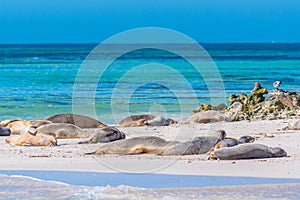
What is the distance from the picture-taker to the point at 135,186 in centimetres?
812

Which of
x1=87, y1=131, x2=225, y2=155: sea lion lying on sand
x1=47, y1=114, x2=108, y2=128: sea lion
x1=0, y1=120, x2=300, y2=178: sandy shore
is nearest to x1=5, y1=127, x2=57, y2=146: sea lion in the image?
x1=0, y1=120, x2=300, y2=178: sandy shore

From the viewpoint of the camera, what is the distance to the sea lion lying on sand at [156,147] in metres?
10.4

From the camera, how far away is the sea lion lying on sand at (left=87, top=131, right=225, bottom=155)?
34.0 feet

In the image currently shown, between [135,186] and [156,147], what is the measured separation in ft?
7.71

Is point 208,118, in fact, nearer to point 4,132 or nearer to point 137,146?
point 4,132

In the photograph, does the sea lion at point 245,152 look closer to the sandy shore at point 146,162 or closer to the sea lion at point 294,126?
the sandy shore at point 146,162

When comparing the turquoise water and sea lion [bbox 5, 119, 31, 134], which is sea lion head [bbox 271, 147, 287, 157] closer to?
the turquoise water

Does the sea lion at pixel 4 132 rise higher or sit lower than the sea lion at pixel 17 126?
lower

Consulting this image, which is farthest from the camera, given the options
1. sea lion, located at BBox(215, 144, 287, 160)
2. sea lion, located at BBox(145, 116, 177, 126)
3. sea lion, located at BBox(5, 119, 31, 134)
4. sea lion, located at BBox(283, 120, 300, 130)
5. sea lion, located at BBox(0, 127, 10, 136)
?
sea lion, located at BBox(145, 116, 177, 126)

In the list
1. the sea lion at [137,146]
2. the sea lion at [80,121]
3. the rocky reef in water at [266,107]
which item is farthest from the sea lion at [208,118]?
the sea lion at [137,146]

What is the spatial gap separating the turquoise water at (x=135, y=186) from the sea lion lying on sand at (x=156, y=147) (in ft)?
4.78

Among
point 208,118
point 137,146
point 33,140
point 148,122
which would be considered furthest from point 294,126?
point 33,140

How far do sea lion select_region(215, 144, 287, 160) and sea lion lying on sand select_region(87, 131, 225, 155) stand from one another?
2.07 ft

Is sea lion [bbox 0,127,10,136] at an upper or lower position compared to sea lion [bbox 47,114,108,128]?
lower
